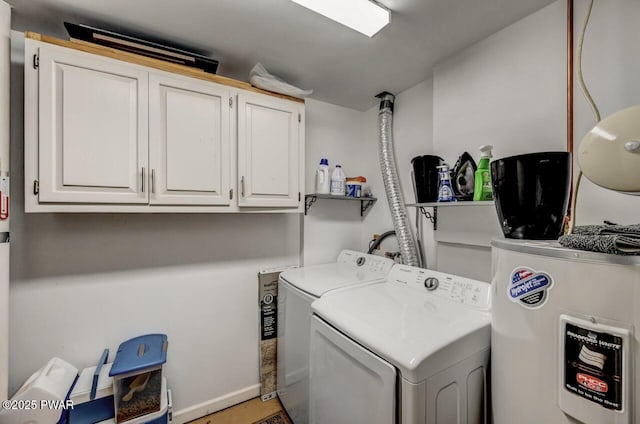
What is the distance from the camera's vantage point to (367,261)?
1.94 meters

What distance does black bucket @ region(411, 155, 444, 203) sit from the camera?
1.58 metres

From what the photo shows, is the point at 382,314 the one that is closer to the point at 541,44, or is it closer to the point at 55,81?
the point at 541,44

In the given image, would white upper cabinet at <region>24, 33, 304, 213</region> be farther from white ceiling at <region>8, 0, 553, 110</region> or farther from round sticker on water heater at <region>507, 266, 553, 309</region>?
round sticker on water heater at <region>507, 266, 553, 309</region>

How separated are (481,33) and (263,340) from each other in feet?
8.12

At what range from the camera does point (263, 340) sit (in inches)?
76.0

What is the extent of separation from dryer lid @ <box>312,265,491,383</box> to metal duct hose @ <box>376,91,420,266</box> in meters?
0.43

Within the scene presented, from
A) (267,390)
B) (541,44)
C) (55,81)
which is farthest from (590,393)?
(55,81)

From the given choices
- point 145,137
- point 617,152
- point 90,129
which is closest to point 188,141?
point 145,137

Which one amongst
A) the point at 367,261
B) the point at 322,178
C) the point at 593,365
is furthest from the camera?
the point at 322,178

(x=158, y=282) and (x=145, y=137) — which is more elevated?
(x=145, y=137)

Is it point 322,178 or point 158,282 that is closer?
point 158,282

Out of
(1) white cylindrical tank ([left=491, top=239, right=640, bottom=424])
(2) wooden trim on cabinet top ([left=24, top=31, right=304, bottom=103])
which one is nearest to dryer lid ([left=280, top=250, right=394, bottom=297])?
(1) white cylindrical tank ([left=491, top=239, right=640, bottom=424])

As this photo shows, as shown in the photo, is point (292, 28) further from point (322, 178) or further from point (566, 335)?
point (566, 335)

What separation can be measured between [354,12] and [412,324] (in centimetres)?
145
